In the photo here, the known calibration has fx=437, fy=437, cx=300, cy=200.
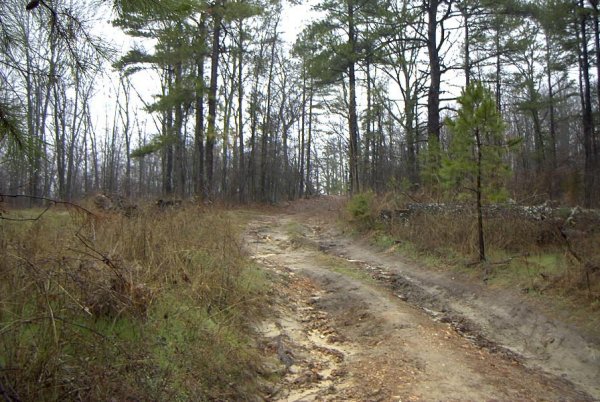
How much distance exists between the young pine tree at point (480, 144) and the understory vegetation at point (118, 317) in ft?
17.1

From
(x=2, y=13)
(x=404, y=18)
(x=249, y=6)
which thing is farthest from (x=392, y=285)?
(x=249, y=6)

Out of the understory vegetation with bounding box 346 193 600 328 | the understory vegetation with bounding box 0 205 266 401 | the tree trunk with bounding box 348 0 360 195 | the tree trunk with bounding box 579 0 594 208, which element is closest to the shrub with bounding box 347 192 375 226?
the understory vegetation with bounding box 346 193 600 328

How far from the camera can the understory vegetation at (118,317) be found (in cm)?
272

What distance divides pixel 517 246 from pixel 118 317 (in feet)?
28.0

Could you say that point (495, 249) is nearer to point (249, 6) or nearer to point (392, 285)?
point (392, 285)

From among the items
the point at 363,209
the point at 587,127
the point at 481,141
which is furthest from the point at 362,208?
the point at 587,127

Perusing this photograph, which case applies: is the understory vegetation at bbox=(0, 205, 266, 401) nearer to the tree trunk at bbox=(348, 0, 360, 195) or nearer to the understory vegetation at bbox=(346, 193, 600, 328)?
the understory vegetation at bbox=(346, 193, 600, 328)

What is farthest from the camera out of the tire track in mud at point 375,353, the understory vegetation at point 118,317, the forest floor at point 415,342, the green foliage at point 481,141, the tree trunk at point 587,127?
the tree trunk at point 587,127

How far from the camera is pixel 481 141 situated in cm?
905

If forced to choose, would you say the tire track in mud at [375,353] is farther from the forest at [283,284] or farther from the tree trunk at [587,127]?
the tree trunk at [587,127]

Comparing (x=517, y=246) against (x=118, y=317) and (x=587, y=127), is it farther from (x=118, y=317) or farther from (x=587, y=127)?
(x=587, y=127)

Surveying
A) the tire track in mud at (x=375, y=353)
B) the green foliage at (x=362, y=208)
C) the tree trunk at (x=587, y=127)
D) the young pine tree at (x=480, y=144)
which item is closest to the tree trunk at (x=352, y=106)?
the green foliage at (x=362, y=208)

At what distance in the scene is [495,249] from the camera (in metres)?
9.58

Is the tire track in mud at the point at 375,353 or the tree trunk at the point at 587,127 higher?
the tree trunk at the point at 587,127
